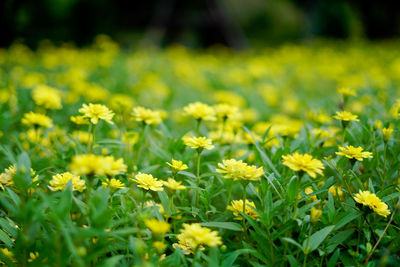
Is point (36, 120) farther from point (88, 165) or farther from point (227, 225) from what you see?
point (227, 225)

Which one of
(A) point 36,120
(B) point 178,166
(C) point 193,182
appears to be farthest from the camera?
(A) point 36,120

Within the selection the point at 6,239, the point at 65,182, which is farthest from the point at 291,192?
the point at 6,239

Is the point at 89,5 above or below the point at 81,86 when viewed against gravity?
above

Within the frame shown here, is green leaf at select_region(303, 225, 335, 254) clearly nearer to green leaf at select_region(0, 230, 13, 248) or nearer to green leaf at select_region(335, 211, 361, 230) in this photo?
green leaf at select_region(335, 211, 361, 230)

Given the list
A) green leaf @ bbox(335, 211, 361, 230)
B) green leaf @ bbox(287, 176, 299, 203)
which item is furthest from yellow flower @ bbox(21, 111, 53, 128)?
green leaf @ bbox(335, 211, 361, 230)

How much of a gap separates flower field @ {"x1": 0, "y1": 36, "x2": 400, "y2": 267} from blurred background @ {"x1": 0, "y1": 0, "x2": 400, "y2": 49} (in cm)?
222

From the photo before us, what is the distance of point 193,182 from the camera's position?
1012 mm

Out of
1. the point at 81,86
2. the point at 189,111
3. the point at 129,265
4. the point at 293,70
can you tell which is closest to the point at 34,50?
the point at 81,86

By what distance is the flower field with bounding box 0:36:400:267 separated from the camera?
2.40 feet

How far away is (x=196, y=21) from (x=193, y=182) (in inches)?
193

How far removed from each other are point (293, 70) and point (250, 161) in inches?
99.2

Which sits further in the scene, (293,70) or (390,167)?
(293,70)

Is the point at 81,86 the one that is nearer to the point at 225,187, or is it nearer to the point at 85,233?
the point at 225,187

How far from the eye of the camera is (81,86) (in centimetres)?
194
